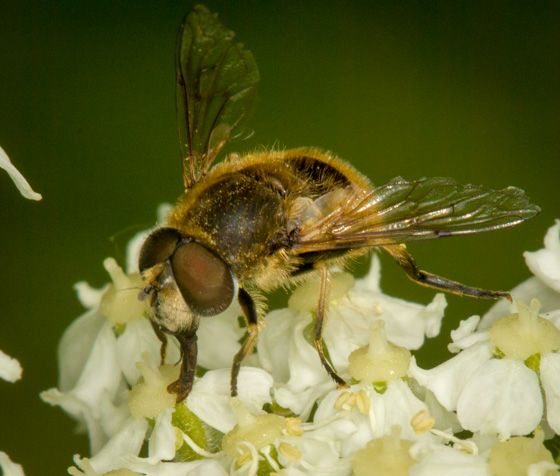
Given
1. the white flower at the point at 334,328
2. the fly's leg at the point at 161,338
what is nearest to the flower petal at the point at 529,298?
the white flower at the point at 334,328

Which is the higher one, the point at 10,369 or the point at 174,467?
the point at 10,369

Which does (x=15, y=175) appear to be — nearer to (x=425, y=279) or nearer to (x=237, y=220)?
(x=237, y=220)

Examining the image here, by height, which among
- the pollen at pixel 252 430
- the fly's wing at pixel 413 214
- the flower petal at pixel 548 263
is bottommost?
the pollen at pixel 252 430

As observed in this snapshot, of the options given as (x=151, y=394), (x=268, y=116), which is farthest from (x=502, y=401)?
(x=268, y=116)

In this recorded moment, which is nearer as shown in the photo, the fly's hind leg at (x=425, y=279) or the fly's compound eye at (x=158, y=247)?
the fly's compound eye at (x=158, y=247)

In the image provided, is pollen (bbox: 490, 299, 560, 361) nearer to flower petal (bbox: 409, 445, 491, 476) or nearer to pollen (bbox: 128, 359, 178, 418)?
flower petal (bbox: 409, 445, 491, 476)

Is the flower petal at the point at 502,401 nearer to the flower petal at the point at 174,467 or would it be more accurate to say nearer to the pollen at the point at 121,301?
the flower petal at the point at 174,467

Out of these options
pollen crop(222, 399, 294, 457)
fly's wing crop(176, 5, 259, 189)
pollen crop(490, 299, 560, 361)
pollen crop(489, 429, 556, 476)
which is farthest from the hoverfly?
pollen crop(489, 429, 556, 476)
